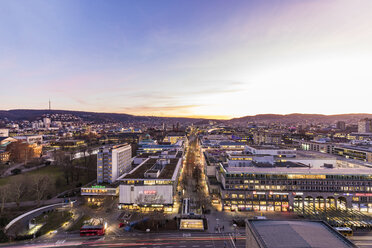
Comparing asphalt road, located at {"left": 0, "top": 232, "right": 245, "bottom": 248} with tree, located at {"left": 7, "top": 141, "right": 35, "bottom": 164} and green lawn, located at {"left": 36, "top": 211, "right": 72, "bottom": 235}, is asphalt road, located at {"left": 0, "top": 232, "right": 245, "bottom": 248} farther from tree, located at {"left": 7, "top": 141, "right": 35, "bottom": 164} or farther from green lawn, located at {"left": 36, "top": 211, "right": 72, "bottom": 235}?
tree, located at {"left": 7, "top": 141, "right": 35, "bottom": 164}

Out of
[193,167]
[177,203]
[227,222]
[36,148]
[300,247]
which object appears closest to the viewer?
[300,247]

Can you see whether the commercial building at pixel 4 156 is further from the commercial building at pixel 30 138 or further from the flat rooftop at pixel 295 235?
the flat rooftop at pixel 295 235

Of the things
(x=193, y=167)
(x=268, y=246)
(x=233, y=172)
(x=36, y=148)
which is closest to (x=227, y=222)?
(x=233, y=172)

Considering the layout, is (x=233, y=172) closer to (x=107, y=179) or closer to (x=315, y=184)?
(x=315, y=184)

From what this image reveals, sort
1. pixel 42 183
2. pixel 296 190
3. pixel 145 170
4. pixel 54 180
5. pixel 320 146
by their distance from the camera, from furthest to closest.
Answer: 1. pixel 320 146
2. pixel 54 180
3. pixel 145 170
4. pixel 42 183
5. pixel 296 190

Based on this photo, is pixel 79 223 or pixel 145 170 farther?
pixel 145 170

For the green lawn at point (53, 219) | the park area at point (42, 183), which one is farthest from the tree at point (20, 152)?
the green lawn at point (53, 219)

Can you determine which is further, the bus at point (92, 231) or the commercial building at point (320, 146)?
the commercial building at point (320, 146)

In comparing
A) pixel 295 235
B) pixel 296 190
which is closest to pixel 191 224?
pixel 295 235

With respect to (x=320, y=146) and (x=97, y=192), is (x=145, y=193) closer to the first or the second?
(x=97, y=192)
